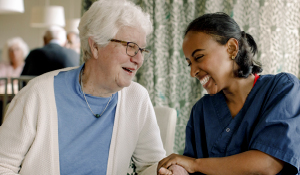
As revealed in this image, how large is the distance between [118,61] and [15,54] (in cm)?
471

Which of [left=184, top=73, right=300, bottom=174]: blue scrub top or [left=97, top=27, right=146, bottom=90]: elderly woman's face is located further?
[left=97, top=27, right=146, bottom=90]: elderly woman's face

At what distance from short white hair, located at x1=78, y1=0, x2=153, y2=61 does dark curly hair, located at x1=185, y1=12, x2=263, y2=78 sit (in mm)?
269

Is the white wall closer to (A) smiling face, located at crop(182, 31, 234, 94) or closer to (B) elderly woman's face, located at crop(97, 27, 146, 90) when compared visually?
(B) elderly woman's face, located at crop(97, 27, 146, 90)

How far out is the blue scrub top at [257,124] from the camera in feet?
3.27

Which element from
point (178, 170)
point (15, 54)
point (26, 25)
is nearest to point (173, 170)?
point (178, 170)

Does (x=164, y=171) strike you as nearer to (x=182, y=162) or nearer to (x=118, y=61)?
(x=182, y=162)

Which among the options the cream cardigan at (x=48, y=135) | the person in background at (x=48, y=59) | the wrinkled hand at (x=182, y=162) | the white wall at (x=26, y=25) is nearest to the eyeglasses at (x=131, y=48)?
the cream cardigan at (x=48, y=135)

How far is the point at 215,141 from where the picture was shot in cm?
122

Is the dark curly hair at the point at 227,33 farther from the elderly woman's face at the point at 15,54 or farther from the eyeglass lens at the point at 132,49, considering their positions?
the elderly woman's face at the point at 15,54

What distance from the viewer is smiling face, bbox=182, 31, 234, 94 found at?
1.14m

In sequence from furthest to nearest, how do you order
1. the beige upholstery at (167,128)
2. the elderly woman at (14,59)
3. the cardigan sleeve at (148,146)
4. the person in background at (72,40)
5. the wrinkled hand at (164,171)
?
the person in background at (72,40), the elderly woman at (14,59), the beige upholstery at (167,128), the cardigan sleeve at (148,146), the wrinkled hand at (164,171)

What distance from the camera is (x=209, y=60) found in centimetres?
114

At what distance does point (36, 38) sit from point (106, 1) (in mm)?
6679

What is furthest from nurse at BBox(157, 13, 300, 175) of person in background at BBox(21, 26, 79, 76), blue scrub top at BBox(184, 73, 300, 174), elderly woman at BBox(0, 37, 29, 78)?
elderly woman at BBox(0, 37, 29, 78)
